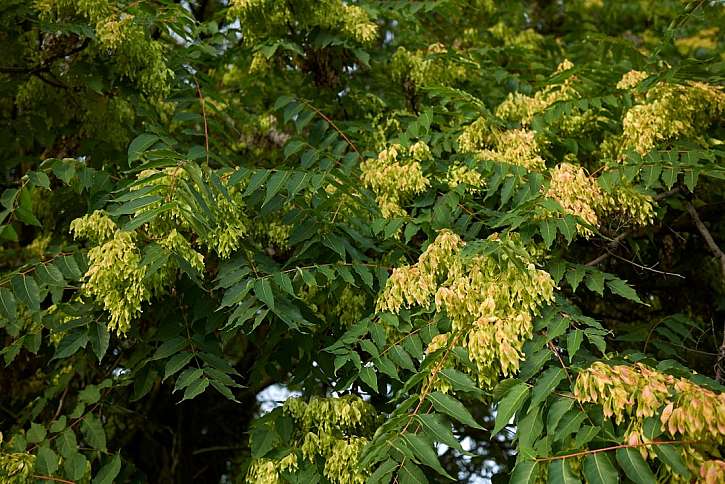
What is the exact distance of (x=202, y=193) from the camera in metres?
2.81

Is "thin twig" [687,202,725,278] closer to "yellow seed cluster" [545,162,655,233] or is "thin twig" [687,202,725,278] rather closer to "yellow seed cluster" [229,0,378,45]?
"yellow seed cluster" [545,162,655,233]

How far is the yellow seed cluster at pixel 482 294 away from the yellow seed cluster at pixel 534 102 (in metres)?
1.35

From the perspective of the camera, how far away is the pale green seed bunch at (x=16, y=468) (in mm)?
2914

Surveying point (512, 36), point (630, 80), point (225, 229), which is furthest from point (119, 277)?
point (512, 36)

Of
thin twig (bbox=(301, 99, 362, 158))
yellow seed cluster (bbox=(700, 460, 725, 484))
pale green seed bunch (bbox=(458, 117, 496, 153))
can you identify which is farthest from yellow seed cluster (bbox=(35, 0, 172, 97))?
yellow seed cluster (bbox=(700, 460, 725, 484))

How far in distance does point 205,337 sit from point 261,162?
2.15 meters

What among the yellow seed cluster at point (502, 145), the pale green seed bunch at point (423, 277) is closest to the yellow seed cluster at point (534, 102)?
the yellow seed cluster at point (502, 145)

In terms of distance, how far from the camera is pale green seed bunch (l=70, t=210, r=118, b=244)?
9.54 feet

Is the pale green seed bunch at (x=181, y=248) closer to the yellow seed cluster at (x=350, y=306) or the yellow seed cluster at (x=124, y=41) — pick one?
the yellow seed cluster at (x=350, y=306)

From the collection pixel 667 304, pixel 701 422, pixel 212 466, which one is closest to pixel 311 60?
pixel 667 304

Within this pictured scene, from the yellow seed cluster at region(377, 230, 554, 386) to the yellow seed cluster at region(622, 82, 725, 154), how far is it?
1098 mm

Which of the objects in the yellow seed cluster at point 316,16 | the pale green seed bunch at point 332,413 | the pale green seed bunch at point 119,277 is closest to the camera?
the pale green seed bunch at point 119,277

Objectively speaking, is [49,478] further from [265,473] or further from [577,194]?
[577,194]

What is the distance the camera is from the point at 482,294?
249 cm
